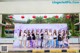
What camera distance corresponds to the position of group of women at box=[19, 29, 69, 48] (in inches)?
178

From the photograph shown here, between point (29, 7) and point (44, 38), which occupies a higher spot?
point (29, 7)

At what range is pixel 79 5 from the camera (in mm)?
5793

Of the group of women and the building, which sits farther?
the building

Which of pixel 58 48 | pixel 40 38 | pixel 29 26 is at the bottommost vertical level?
pixel 58 48

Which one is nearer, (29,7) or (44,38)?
(44,38)

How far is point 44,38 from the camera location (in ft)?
15.2

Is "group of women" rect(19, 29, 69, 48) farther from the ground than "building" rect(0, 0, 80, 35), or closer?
closer

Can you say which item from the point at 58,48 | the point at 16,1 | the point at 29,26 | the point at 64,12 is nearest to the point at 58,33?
the point at 58,48

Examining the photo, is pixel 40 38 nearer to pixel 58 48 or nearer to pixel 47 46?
pixel 47 46

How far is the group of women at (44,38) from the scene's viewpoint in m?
4.51

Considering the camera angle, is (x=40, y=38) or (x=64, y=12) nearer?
(x=40, y=38)

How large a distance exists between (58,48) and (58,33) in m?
0.49

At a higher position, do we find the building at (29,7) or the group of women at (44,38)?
the building at (29,7)

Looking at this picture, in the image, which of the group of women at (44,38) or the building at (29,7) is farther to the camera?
the building at (29,7)
